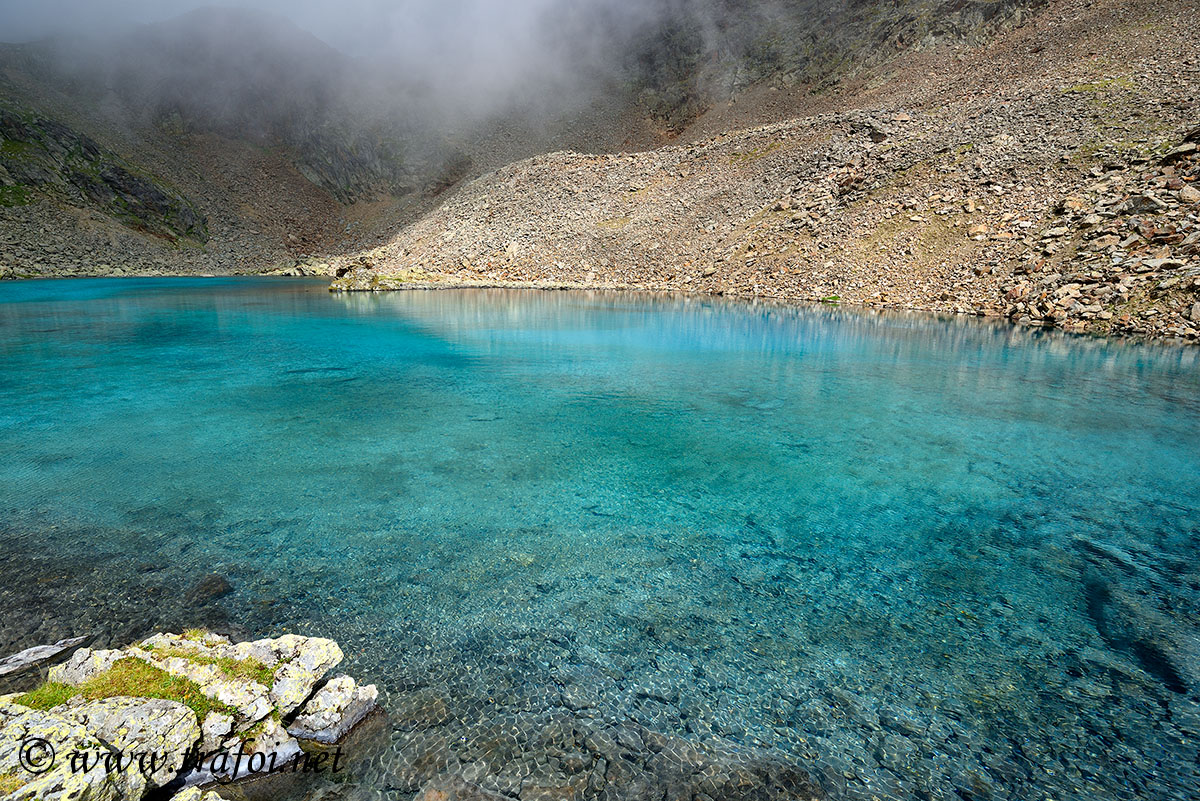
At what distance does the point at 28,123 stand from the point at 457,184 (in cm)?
5272

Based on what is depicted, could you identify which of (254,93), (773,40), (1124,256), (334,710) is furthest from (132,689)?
(254,93)

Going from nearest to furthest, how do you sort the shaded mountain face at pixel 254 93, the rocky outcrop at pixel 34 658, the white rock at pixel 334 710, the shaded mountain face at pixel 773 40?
the white rock at pixel 334 710
the rocky outcrop at pixel 34 658
the shaded mountain face at pixel 773 40
the shaded mountain face at pixel 254 93

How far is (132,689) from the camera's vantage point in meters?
3.90

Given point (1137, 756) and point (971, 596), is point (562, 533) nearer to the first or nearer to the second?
point (971, 596)

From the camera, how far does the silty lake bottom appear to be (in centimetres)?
427

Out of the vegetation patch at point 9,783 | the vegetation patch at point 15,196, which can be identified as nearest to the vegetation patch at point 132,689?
the vegetation patch at point 9,783

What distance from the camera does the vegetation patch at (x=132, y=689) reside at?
376cm

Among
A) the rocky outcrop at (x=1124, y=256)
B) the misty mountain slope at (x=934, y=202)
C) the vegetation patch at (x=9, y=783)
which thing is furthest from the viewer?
the misty mountain slope at (x=934, y=202)

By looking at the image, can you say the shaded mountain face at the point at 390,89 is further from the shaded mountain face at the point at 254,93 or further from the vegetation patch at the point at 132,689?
the vegetation patch at the point at 132,689

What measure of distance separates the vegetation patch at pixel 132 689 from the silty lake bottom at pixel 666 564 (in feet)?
3.01

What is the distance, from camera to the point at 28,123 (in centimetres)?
7319

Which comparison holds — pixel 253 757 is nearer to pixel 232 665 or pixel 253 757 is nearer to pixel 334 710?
pixel 334 710

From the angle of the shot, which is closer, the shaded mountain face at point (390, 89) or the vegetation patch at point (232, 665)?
the vegetation patch at point (232, 665)

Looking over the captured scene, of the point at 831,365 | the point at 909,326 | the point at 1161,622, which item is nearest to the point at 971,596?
the point at 1161,622
